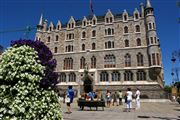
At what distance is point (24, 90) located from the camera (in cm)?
576

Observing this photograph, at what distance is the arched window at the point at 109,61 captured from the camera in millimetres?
40266

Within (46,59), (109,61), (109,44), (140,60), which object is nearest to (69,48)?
(109,44)

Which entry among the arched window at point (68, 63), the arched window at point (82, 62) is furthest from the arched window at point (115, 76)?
the arched window at point (68, 63)

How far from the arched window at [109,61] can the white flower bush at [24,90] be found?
34302 mm

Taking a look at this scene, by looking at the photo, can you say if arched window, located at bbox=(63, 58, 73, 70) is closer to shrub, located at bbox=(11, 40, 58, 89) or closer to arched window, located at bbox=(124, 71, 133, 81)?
arched window, located at bbox=(124, 71, 133, 81)

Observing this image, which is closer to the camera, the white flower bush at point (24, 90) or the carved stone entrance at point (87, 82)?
the white flower bush at point (24, 90)

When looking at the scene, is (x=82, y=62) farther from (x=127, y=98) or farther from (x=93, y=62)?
(x=127, y=98)

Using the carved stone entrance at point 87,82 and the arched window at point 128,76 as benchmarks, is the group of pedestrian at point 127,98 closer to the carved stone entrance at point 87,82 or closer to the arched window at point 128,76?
the arched window at point 128,76

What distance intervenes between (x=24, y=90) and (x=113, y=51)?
117ft

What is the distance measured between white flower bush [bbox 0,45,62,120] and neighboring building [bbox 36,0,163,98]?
3266cm

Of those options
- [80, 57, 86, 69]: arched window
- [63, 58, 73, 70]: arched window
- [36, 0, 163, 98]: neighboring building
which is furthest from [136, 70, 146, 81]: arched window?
[63, 58, 73, 70]: arched window

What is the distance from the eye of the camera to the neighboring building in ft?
121

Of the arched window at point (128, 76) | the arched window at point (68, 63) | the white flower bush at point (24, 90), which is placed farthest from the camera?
the arched window at point (68, 63)

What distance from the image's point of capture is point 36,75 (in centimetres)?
620
